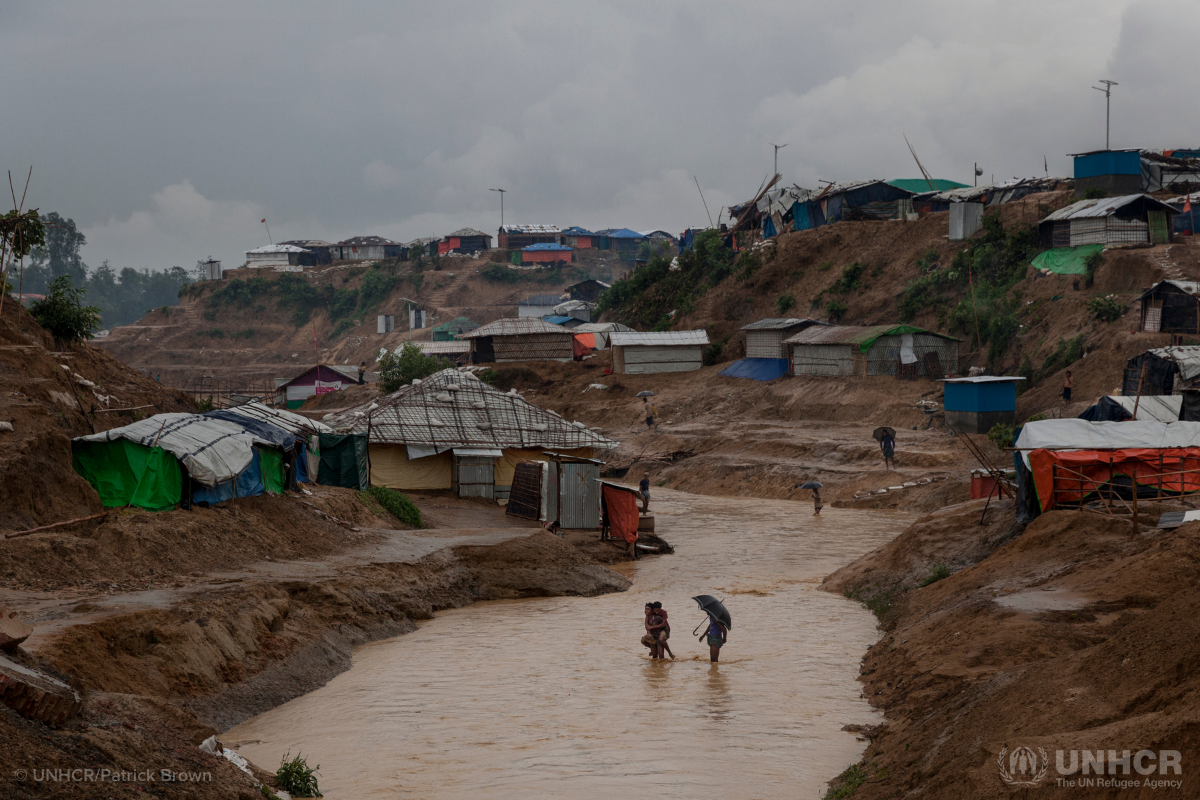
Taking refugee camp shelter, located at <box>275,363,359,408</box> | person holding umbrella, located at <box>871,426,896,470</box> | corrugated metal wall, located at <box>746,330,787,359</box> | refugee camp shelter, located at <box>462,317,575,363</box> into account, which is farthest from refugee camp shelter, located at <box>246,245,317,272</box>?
person holding umbrella, located at <box>871,426,896,470</box>

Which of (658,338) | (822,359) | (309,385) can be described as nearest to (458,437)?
Result: (822,359)

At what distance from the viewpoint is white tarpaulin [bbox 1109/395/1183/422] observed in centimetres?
2431

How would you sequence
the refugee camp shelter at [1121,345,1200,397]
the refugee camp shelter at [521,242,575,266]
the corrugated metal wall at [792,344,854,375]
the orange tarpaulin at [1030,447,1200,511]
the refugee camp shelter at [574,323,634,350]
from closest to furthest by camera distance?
the orange tarpaulin at [1030,447,1200,511], the refugee camp shelter at [1121,345,1200,397], the corrugated metal wall at [792,344,854,375], the refugee camp shelter at [574,323,634,350], the refugee camp shelter at [521,242,575,266]

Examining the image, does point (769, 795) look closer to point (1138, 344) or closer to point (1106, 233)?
point (1138, 344)

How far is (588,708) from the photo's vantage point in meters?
11.4

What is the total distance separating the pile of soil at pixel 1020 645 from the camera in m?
6.54

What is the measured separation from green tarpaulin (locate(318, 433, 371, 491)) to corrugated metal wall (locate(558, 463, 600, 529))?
5044 mm

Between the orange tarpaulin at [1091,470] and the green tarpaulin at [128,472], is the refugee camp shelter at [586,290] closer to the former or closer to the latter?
the green tarpaulin at [128,472]

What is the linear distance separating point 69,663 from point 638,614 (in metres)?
9.28

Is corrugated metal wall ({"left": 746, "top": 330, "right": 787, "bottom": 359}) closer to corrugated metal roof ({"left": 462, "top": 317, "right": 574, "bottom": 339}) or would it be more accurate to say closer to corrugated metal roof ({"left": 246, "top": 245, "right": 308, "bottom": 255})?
corrugated metal roof ({"left": 462, "top": 317, "right": 574, "bottom": 339})

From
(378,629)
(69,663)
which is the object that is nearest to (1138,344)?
(378,629)

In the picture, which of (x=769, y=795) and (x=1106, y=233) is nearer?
(x=769, y=795)

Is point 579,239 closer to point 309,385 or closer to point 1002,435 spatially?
point 309,385

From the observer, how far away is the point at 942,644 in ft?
38.9
